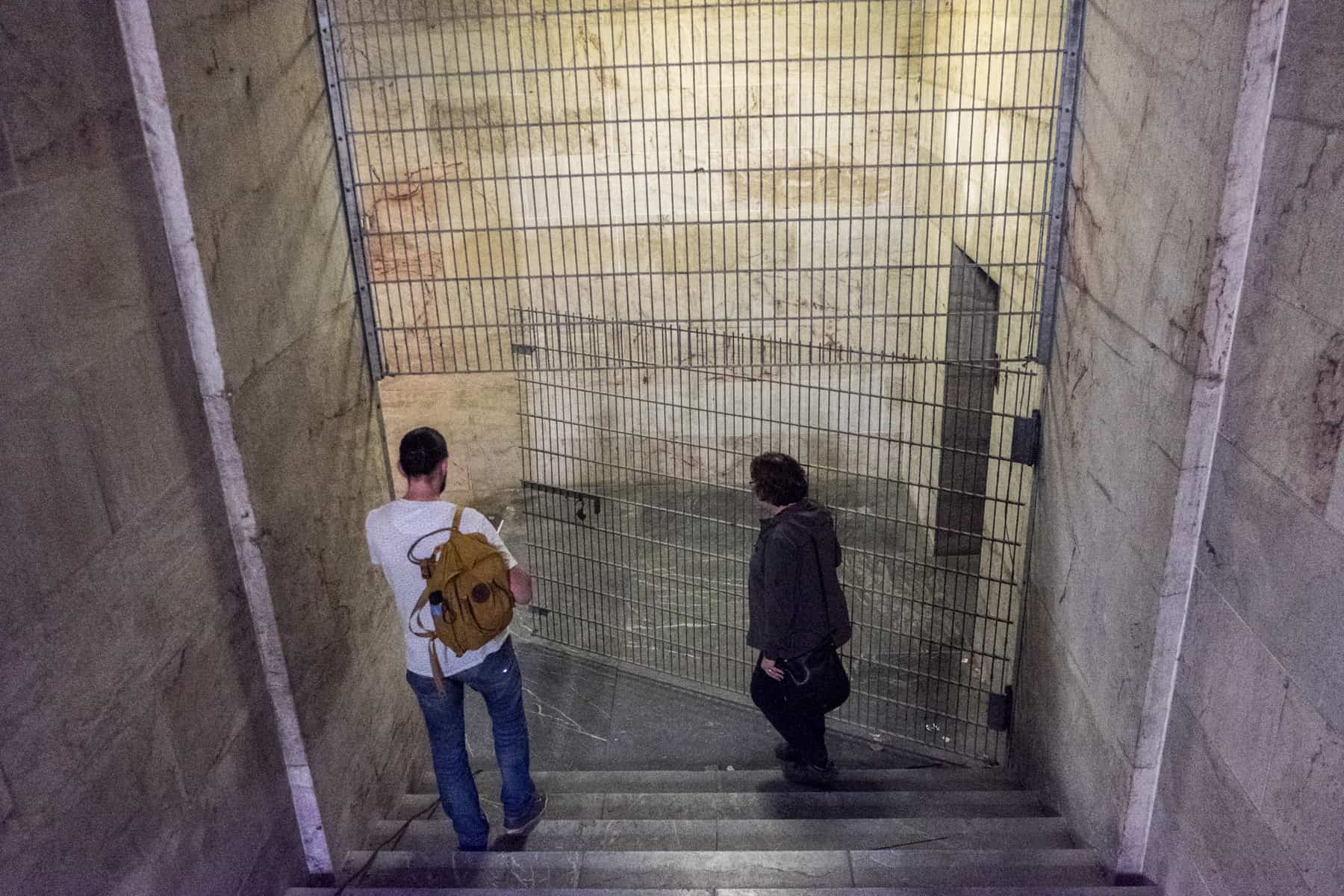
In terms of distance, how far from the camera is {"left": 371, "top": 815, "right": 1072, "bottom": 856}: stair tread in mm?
3359

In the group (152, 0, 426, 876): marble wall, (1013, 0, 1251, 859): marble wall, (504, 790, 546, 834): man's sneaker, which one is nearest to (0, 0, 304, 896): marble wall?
(152, 0, 426, 876): marble wall

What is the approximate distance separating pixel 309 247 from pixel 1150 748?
9.74 ft

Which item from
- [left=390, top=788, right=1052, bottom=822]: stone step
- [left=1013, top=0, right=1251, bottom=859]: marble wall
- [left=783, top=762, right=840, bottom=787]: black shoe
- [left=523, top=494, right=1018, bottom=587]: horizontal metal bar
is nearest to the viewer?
[left=1013, top=0, right=1251, bottom=859]: marble wall

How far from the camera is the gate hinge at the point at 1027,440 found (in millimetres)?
3799

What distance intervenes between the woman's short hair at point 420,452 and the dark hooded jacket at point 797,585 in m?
1.20

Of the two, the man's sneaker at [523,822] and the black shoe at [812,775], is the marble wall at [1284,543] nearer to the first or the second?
the black shoe at [812,775]

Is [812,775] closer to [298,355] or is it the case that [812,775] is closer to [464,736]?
[464,736]

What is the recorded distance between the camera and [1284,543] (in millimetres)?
2127

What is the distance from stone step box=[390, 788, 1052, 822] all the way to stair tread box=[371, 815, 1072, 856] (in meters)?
0.16

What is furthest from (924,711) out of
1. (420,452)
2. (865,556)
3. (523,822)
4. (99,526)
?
(99,526)

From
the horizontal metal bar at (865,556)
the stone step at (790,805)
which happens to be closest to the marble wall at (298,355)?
the stone step at (790,805)

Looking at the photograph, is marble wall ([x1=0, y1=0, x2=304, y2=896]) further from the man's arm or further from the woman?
the woman

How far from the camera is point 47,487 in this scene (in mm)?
2051

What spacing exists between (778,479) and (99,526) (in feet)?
6.80
